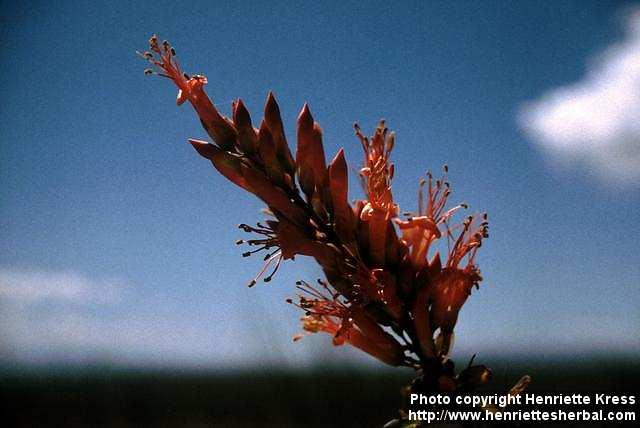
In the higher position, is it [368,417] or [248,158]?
[248,158]

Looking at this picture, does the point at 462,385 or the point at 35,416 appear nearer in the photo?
the point at 462,385

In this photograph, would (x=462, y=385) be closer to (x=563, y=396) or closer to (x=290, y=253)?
(x=290, y=253)

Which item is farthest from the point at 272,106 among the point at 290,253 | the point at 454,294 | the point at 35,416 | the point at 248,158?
the point at 35,416

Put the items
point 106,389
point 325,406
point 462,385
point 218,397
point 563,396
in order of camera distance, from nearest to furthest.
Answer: point 462,385, point 563,396, point 325,406, point 106,389, point 218,397

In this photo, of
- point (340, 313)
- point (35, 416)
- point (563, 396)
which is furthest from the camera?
point (35, 416)

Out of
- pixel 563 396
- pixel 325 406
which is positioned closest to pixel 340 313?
pixel 563 396

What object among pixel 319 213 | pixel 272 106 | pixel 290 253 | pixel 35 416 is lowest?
pixel 35 416

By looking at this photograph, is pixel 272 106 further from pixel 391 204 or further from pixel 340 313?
pixel 340 313

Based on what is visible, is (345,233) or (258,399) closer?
(345,233)

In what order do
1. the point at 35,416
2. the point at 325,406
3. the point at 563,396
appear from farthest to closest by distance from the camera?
the point at 35,416 < the point at 325,406 < the point at 563,396
